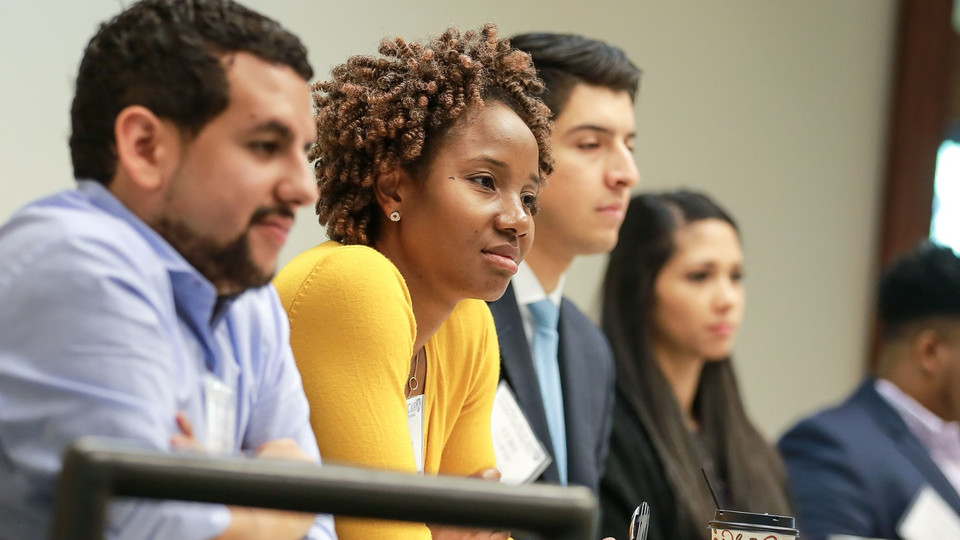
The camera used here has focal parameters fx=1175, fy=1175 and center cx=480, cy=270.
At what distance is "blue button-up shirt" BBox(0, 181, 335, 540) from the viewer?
883 millimetres

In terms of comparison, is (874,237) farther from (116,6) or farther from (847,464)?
(116,6)

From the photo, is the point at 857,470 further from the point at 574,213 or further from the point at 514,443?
the point at 514,443

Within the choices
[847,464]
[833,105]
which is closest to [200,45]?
[847,464]

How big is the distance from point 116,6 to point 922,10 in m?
3.74

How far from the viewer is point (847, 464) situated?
2.99 m

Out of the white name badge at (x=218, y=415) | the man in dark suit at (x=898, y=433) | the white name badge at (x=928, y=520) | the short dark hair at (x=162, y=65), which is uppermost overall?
the short dark hair at (x=162, y=65)

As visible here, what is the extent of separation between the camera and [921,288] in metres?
3.46

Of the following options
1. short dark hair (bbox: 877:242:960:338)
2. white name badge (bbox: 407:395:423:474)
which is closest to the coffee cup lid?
white name badge (bbox: 407:395:423:474)

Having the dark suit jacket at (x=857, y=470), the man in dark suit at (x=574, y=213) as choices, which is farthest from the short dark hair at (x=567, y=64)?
the dark suit jacket at (x=857, y=470)

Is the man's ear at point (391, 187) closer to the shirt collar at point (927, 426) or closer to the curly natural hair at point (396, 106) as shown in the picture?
the curly natural hair at point (396, 106)

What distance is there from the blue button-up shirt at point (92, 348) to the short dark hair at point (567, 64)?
56.8 inches

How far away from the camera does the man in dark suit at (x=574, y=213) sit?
7.34 feet

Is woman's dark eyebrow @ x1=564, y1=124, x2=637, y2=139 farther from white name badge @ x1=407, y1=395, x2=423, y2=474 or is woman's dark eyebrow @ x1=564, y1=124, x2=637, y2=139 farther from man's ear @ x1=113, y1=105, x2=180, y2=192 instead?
man's ear @ x1=113, y1=105, x2=180, y2=192

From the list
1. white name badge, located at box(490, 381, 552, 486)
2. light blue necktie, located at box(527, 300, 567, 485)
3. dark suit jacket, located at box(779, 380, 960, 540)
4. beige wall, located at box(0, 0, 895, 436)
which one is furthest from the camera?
beige wall, located at box(0, 0, 895, 436)
